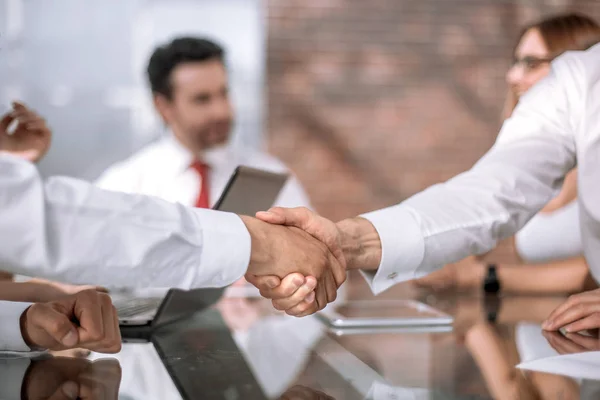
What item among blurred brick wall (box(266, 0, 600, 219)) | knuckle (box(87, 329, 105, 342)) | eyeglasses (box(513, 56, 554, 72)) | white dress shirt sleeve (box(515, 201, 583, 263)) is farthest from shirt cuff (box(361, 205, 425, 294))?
blurred brick wall (box(266, 0, 600, 219))

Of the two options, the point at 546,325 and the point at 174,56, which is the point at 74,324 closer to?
the point at 546,325

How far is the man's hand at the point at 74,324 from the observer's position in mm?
846

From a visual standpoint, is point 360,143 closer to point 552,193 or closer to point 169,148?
point 169,148

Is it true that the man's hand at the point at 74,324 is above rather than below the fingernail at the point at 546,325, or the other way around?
above

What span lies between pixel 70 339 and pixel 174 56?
2772mm

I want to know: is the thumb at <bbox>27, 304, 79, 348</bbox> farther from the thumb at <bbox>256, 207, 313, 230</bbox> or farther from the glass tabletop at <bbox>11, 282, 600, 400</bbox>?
the thumb at <bbox>256, 207, 313, 230</bbox>

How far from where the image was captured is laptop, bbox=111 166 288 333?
1089mm

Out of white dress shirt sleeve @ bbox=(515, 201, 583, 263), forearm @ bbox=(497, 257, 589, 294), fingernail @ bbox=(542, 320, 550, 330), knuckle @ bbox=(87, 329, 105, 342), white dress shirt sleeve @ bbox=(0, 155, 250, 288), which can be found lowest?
white dress shirt sleeve @ bbox=(515, 201, 583, 263)

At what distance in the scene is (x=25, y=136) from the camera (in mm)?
1854

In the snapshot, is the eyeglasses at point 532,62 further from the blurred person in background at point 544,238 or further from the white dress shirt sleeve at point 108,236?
the white dress shirt sleeve at point 108,236

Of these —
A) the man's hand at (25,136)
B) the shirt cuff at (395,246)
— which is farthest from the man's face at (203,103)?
the shirt cuff at (395,246)

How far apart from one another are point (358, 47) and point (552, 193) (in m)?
2.63

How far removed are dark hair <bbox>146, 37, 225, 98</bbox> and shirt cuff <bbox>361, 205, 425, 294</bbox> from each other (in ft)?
7.56

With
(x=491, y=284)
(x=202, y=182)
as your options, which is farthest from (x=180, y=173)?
(x=491, y=284)
